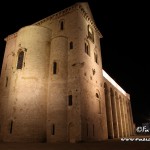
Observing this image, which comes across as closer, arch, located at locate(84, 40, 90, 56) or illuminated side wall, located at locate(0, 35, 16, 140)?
illuminated side wall, located at locate(0, 35, 16, 140)

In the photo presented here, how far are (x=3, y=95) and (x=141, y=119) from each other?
6926 cm

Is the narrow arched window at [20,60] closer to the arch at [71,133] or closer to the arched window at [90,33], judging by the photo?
the arched window at [90,33]

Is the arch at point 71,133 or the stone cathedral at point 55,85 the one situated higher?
the stone cathedral at point 55,85

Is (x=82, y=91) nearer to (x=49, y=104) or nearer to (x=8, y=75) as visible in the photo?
(x=49, y=104)

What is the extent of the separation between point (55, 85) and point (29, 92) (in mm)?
2992

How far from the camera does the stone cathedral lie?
1883 cm

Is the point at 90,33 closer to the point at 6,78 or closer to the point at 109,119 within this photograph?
the point at 6,78

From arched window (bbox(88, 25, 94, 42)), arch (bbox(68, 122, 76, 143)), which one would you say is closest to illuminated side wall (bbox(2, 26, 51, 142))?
arch (bbox(68, 122, 76, 143))

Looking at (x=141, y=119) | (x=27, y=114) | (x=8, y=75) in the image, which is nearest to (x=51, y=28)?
(x=8, y=75)

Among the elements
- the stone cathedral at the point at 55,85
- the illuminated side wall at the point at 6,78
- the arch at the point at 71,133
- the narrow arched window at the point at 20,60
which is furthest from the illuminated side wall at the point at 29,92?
the arch at the point at 71,133

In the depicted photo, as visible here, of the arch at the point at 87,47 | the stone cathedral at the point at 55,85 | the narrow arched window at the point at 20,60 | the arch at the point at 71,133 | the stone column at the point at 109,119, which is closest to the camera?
the arch at the point at 71,133

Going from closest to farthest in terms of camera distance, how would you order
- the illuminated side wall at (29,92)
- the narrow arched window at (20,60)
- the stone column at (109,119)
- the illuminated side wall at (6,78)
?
1. the illuminated side wall at (29,92)
2. the narrow arched window at (20,60)
3. the illuminated side wall at (6,78)
4. the stone column at (109,119)

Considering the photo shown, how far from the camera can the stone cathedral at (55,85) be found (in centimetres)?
1883

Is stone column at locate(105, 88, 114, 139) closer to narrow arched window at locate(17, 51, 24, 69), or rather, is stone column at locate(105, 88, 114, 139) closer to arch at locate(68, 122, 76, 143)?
arch at locate(68, 122, 76, 143)
